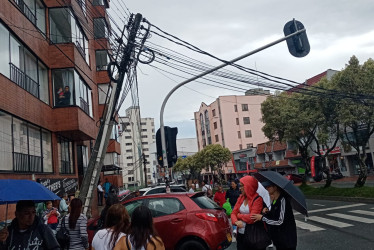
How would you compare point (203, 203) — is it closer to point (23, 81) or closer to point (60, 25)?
point (23, 81)

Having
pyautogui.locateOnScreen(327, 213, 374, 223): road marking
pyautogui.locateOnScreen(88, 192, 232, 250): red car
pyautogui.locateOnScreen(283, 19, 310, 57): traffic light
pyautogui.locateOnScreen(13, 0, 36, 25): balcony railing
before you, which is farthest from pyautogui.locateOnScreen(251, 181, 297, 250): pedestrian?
pyautogui.locateOnScreen(13, 0, 36, 25): balcony railing

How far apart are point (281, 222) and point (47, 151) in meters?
13.7

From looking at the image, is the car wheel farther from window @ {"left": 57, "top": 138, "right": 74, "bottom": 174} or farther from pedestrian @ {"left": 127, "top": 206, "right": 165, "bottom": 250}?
window @ {"left": 57, "top": 138, "right": 74, "bottom": 174}

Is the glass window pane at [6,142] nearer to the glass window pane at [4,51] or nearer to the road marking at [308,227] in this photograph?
the glass window pane at [4,51]

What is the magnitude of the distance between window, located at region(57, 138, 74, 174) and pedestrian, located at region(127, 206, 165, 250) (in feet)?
48.1

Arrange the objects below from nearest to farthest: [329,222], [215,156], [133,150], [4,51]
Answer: [329,222] → [4,51] → [215,156] → [133,150]

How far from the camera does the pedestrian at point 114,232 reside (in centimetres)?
365

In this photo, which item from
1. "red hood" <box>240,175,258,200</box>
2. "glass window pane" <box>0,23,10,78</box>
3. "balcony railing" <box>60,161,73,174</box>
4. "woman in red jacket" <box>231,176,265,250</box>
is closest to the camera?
"woman in red jacket" <box>231,176,265,250</box>

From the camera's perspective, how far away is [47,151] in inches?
627

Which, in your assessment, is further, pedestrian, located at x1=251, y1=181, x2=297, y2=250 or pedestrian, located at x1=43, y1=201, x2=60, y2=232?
pedestrian, located at x1=43, y1=201, x2=60, y2=232

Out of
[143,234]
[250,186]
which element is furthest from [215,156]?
[143,234]

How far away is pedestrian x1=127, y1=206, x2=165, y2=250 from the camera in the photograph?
3.52 metres

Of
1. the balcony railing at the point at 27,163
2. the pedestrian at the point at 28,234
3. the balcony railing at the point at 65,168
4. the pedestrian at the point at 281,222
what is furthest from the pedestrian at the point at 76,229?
the balcony railing at the point at 65,168

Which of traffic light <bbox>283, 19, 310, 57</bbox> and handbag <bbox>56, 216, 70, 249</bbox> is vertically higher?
traffic light <bbox>283, 19, 310, 57</bbox>
